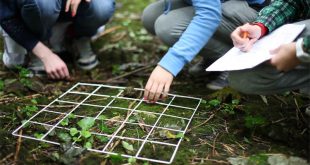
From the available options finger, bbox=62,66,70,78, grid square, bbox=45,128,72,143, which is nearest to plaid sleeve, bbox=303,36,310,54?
grid square, bbox=45,128,72,143

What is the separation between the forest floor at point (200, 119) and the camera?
1.30 m

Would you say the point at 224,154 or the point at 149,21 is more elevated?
the point at 149,21

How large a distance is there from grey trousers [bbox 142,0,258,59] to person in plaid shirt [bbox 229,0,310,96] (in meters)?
0.24

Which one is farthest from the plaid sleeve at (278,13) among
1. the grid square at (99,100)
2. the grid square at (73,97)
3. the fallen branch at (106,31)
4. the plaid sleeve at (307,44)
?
the fallen branch at (106,31)

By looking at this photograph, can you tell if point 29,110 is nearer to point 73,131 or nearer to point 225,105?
point 73,131

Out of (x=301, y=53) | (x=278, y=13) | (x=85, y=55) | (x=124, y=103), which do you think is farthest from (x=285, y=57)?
(x=85, y=55)

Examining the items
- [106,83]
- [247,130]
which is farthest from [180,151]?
[106,83]

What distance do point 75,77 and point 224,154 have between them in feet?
3.18

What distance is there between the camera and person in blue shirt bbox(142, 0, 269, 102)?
1.50 m

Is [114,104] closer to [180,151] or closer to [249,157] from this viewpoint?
[180,151]

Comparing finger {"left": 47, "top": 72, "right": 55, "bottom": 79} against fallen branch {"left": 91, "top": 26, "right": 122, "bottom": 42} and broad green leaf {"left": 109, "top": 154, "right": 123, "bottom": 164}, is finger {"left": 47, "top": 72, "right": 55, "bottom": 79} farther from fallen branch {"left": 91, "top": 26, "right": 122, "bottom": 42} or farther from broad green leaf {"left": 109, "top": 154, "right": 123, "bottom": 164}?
broad green leaf {"left": 109, "top": 154, "right": 123, "bottom": 164}

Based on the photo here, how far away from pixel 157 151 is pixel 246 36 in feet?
1.63

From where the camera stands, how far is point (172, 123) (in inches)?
59.5

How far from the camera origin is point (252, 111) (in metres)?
1.58
